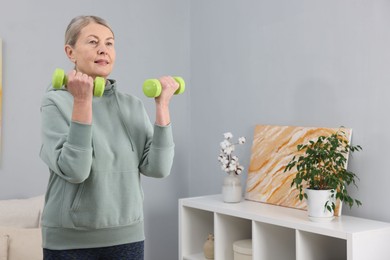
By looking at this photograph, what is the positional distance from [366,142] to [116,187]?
133 centimetres

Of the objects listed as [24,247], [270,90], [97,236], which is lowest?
[24,247]

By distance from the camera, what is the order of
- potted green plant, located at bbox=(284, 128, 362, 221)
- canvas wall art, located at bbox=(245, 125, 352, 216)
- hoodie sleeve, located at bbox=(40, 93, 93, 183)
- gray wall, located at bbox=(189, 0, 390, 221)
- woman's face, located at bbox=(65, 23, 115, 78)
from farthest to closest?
canvas wall art, located at bbox=(245, 125, 352, 216)
gray wall, located at bbox=(189, 0, 390, 221)
potted green plant, located at bbox=(284, 128, 362, 221)
woman's face, located at bbox=(65, 23, 115, 78)
hoodie sleeve, located at bbox=(40, 93, 93, 183)

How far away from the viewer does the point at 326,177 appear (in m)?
2.17

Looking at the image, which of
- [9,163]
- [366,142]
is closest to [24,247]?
[9,163]

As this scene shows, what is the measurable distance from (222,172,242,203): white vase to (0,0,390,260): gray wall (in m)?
0.27

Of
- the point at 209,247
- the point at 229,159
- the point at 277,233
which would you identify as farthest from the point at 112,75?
the point at 277,233

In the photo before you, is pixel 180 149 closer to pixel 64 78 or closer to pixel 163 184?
pixel 163 184

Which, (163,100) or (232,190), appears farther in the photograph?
(232,190)

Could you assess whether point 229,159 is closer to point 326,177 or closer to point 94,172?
point 326,177

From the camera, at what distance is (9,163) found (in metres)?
2.76

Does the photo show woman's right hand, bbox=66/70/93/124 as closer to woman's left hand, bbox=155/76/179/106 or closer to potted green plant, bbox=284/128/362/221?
woman's left hand, bbox=155/76/179/106

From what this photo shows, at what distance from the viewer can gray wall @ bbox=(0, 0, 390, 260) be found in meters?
2.31

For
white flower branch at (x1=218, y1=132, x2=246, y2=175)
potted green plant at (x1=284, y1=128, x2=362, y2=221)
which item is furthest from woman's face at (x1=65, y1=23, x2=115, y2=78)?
white flower branch at (x1=218, y1=132, x2=246, y2=175)

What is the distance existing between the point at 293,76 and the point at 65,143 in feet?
5.31
